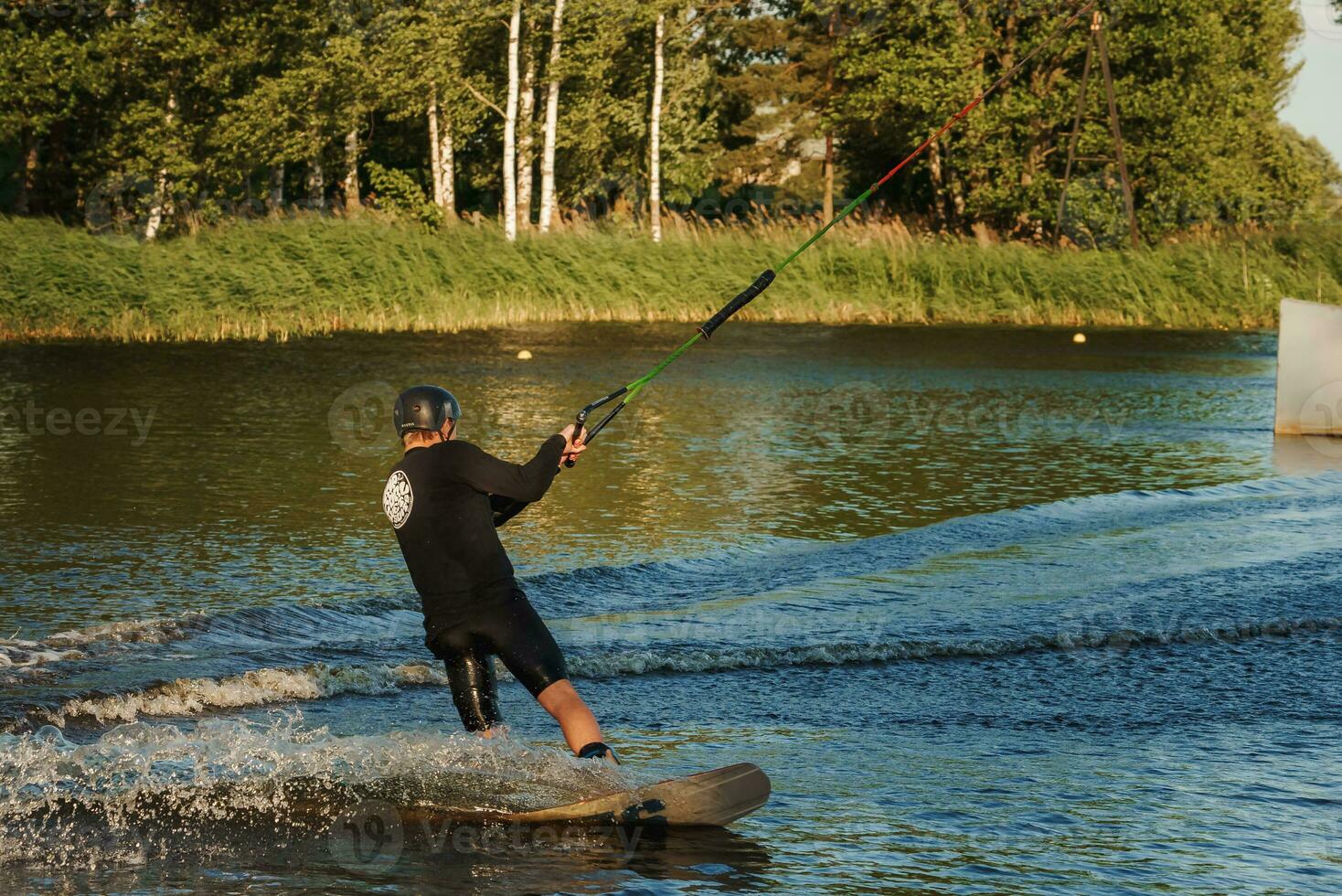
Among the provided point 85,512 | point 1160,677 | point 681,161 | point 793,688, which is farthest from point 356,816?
point 681,161

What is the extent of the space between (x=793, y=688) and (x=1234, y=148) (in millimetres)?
49464

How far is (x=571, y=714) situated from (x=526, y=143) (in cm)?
4070

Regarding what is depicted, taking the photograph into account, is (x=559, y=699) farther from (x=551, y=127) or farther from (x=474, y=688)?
(x=551, y=127)

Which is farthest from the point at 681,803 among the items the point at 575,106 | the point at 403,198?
the point at 575,106

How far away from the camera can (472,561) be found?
5.90 metres

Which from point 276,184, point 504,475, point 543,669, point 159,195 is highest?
point 276,184

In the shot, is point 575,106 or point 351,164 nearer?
point 575,106

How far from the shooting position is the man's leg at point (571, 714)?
228 inches

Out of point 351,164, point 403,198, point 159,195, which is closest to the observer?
point 159,195

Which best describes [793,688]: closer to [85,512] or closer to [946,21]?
[85,512]

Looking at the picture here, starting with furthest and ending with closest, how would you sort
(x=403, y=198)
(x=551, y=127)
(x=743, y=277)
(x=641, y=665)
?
(x=403, y=198), (x=551, y=127), (x=743, y=277), (x=641, y=665)

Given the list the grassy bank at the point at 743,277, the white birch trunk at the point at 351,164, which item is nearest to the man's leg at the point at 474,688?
the grassy bank at the point at 743,277

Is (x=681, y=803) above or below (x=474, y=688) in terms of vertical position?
below

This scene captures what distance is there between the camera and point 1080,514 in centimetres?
1277
